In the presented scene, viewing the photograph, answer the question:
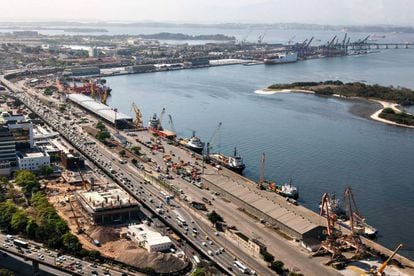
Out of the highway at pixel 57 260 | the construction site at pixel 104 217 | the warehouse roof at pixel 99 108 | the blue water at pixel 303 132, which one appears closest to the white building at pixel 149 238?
the construction site at pixel 104 217

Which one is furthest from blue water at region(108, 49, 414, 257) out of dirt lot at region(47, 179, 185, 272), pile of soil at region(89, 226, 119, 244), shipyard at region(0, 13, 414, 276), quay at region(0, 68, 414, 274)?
pile of soil at region(89, 226, 119, 244)

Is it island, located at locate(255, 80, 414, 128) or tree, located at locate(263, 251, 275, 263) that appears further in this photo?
island, located at locate(255, 80, 414, 128)

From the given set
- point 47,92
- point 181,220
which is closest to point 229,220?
point 181,220

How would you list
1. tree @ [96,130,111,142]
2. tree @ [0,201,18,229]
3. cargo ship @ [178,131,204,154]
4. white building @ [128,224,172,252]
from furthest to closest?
tree @ [96,130,111,142] < cargo ship @ [178,131,204,154] < tree @ [0,201,18,229] < white building @ [128,224,172,252]

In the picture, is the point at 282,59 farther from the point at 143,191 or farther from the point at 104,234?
the point at 104,234

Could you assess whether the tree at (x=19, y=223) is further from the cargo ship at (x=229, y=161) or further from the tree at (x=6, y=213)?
the cargo ship at (x=229, y=161)

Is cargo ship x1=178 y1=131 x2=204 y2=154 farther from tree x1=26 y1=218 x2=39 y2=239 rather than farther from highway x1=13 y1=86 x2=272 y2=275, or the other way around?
tree x1=26 y1=218 x2=39 y2=239
